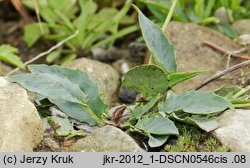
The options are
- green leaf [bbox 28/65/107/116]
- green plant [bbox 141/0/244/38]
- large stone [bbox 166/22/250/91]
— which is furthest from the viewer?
green plant [bbox 141/0/244/38]

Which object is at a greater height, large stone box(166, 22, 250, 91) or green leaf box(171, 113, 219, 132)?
large stone box(166, 22, 250, 91)

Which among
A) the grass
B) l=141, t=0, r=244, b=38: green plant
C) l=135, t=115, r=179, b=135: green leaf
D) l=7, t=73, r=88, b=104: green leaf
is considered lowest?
the grass

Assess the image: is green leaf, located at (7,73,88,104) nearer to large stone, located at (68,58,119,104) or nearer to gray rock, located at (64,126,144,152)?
gray rock, located at (64,126,144,152)

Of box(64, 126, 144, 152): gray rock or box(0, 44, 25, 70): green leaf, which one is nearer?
box(64, 126, 144, 152): gray rock

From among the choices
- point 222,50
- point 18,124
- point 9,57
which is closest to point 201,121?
point 18,124

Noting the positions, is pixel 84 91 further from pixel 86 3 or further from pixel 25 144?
pixel 86 3

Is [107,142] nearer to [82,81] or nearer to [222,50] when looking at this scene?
[82,81]

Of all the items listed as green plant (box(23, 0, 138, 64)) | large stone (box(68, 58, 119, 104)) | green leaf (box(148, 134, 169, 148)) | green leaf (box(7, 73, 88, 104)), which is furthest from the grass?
green plant (box(23, 0, 138, 64))

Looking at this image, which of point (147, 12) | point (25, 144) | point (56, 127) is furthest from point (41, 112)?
point (147, 12)
